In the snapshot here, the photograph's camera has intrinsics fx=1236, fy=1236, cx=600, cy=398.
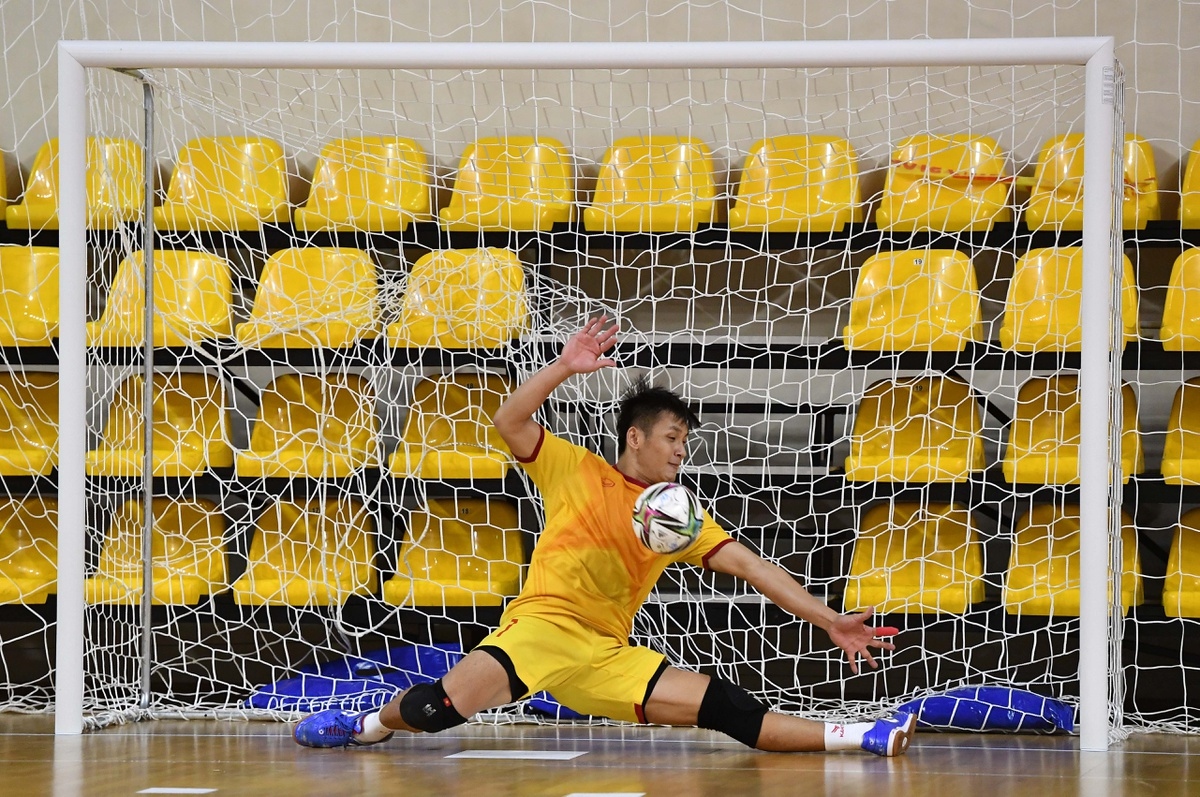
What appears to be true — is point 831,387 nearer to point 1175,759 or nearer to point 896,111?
point 896,111

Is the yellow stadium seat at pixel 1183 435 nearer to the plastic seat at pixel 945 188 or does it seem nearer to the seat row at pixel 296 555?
the plastic seat at pixel 945 188

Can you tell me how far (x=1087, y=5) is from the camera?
5.22 meters

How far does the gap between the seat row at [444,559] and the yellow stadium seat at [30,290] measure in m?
0.69

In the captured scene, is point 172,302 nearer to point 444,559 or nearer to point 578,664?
point 444,559

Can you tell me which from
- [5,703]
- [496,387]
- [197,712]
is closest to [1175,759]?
[496,387]

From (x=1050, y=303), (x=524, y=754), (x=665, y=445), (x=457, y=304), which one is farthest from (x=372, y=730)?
(x=1050, y=303)

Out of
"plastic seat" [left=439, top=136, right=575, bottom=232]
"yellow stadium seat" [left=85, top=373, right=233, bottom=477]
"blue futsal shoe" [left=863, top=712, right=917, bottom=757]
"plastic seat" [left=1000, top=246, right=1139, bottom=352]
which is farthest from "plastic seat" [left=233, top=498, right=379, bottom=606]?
"plastic seat" [left=1000, top=246, right=1139, bottom=352]

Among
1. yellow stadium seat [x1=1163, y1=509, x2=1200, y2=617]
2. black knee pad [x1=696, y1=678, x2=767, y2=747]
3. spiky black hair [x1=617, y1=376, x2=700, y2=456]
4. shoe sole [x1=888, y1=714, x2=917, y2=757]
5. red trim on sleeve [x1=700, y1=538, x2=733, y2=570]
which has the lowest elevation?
shoe sole [x1=888, y1=714, x2=917, y2=757]

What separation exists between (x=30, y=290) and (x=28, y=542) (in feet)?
3.25

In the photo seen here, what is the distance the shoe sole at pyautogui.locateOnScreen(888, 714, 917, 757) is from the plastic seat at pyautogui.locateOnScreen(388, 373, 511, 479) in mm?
1698

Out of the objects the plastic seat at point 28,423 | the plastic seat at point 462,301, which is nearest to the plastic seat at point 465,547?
the plastic seat at point 462,301

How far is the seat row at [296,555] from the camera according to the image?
4.36 meters

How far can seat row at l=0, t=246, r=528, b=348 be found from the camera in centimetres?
442

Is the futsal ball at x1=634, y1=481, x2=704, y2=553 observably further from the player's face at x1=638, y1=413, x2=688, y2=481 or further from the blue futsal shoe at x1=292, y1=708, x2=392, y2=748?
the blue futsal shoe at x1=292, y1=708, x2=392, y2=748
